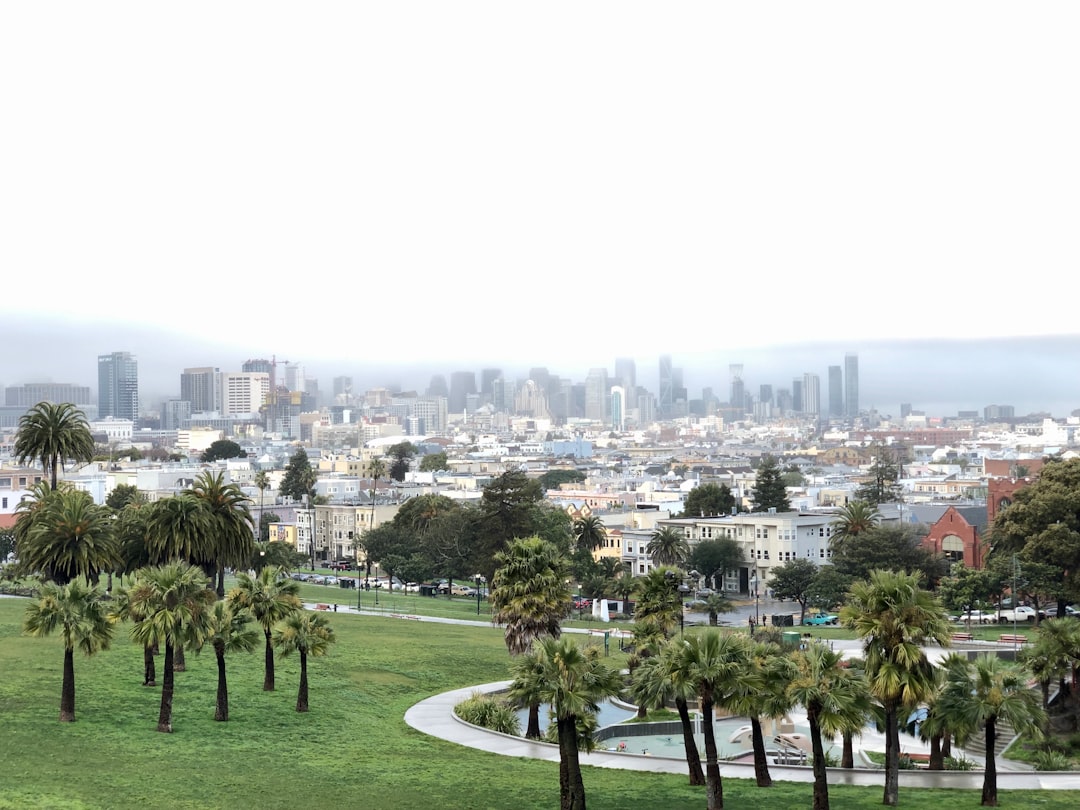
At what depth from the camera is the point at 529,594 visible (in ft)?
146

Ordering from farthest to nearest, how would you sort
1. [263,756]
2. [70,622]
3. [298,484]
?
[298,484], [70,622], [263,756]

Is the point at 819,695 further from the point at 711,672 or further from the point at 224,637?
the point at 224,637

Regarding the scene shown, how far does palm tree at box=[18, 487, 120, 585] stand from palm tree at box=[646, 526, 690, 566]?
166 feet

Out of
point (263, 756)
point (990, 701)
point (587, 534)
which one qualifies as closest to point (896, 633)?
point (990, 701)

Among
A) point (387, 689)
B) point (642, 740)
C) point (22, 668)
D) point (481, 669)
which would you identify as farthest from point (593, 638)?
point (22, 668)

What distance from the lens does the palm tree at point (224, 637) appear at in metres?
39.3

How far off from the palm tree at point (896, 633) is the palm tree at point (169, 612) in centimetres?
1738

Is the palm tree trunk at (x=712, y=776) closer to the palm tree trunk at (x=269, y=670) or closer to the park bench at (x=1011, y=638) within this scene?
the palm tree trunk at (x=269, y=670)

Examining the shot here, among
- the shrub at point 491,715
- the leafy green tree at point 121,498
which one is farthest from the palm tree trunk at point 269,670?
the leafy green tree at point 121,498

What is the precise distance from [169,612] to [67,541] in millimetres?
14879

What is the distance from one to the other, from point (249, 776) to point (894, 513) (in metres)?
85.2

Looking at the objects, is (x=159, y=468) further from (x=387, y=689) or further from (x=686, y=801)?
(x=686, y=801)

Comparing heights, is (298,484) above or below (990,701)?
above

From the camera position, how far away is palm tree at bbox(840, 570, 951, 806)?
99.1ft
